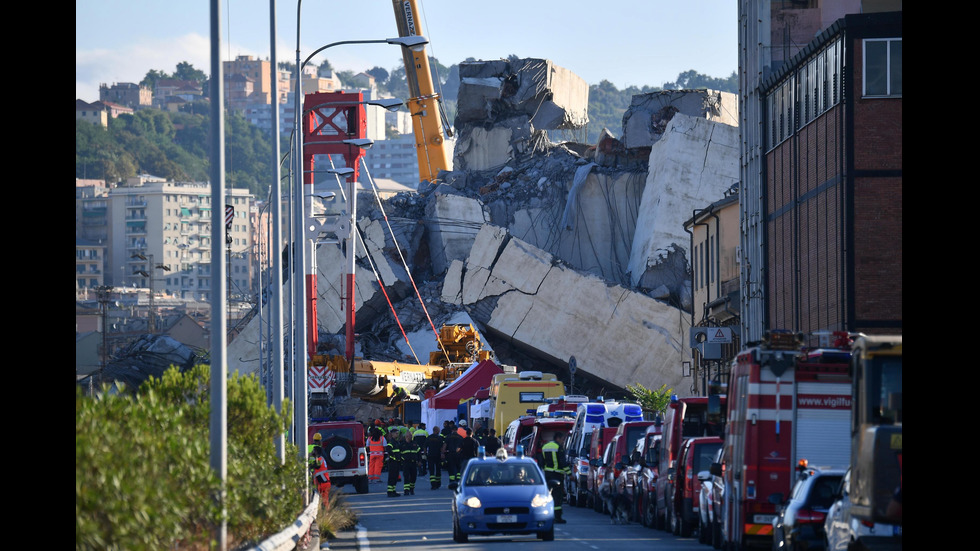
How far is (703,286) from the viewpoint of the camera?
202ft

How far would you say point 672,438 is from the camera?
79.5ft

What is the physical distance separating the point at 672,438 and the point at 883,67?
1660cm

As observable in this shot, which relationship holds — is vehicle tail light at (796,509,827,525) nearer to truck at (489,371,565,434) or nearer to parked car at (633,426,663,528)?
parked car at (633,426,663,528)

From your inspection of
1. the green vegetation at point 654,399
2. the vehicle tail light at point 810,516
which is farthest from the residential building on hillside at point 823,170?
the vehicle tail light at point 810,516

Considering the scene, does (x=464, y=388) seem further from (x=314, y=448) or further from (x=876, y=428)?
(x=876, y=428)

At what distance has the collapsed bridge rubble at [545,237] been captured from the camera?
77812mm

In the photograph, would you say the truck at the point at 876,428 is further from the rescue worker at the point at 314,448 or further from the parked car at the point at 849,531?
the rescue worker at the point at 314,448

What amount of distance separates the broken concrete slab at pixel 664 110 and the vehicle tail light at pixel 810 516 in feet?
231

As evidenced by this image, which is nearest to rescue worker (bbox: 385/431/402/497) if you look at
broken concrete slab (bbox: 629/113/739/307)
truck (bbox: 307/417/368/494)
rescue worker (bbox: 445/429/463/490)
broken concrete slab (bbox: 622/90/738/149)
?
truck (bbox: 307/417/368/494)

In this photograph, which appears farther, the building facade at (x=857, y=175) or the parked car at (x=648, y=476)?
the building facade at (x=857, y=175)

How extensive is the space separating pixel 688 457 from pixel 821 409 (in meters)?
4.76

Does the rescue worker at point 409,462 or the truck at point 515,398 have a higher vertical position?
the truck at point 515,398

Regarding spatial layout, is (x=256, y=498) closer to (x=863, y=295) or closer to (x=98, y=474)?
(x=98, y=474)
